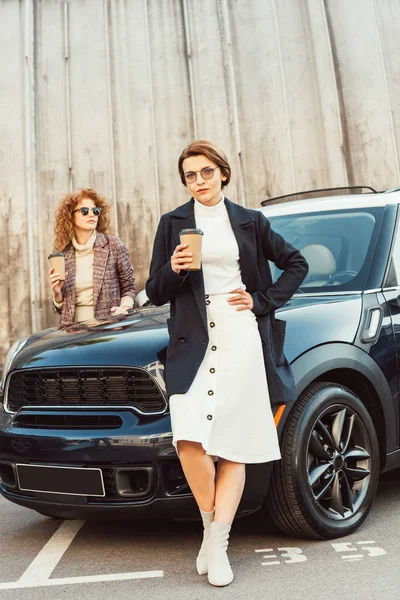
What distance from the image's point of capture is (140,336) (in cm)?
396

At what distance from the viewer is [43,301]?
11.8m

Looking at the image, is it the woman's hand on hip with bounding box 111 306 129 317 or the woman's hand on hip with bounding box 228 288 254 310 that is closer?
the woman's hand on hip with bounding box 228 288 254 310

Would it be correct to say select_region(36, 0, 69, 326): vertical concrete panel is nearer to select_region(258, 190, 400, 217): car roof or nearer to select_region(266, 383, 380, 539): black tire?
select_region(258, 190, 400, 217): car roof

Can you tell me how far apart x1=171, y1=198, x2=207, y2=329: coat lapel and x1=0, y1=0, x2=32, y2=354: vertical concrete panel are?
8.28m

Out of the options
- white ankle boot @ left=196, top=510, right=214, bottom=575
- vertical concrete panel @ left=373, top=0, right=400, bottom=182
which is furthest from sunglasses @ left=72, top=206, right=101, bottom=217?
vertical concrete panel @ left=373, top=0, right=400, bottom=182

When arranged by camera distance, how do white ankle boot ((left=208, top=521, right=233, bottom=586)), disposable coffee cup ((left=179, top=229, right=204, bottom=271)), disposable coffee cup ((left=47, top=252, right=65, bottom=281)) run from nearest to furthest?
disposable coffee cup ((left=179, top=229, right=204, bottom=271))
white ankle boot ((left=208, top=521, right=233, bottom=586))
disposable coffee cup ((left=47, top=252, right=65, bottom=281))

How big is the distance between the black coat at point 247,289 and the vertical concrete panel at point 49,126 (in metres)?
8.29

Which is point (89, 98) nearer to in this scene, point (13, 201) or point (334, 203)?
point (13, 201)

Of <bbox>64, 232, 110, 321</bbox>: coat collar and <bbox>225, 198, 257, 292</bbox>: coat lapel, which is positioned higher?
<bbox>64, 232, 110, 321</bbox>: coat collar

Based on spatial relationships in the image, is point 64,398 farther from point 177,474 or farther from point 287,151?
point 287,151

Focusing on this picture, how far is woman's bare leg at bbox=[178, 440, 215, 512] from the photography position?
140 inches

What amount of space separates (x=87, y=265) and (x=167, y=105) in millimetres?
7018

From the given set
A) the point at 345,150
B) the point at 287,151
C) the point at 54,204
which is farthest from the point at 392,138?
the point at 54,204

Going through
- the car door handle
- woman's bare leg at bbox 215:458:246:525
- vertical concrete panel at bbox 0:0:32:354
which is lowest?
woman's bare leg at bbox 215:458:246:525
